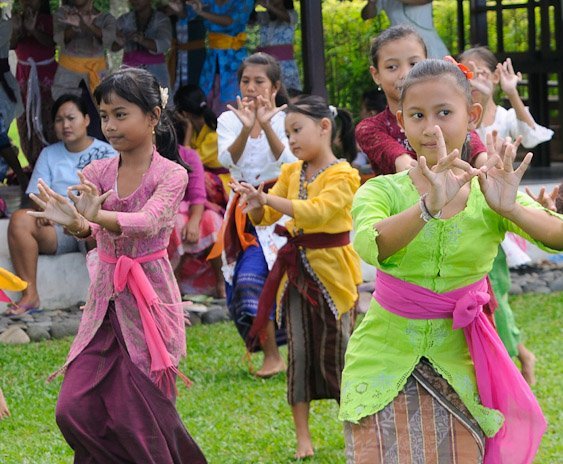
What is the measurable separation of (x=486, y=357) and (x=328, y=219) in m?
1.86

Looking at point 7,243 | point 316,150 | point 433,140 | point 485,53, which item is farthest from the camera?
point 7,243

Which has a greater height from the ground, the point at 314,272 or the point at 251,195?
the point at 251,195

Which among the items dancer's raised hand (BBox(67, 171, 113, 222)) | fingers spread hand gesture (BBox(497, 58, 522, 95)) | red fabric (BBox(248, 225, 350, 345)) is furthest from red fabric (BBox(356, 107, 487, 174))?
fingers spread hand gesture (BBox(497, 58, 522, 95))

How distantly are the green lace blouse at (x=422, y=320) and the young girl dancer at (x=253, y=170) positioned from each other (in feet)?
9.79

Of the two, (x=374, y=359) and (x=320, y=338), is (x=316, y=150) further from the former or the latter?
(x=374, y=359)

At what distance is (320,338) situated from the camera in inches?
224

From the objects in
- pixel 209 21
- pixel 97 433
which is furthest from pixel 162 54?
pixel 97 433

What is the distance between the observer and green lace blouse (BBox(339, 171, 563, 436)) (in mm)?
3639

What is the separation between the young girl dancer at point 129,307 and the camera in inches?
178

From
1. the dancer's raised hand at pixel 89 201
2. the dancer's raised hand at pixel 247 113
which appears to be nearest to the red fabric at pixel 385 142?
the dancer's raised hand at pixel 89 201

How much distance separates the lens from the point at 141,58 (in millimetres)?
10180

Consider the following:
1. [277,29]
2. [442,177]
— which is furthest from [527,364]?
[277,29]

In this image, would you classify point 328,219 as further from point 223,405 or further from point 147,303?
point 223,405

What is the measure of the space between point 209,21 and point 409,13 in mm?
1663
